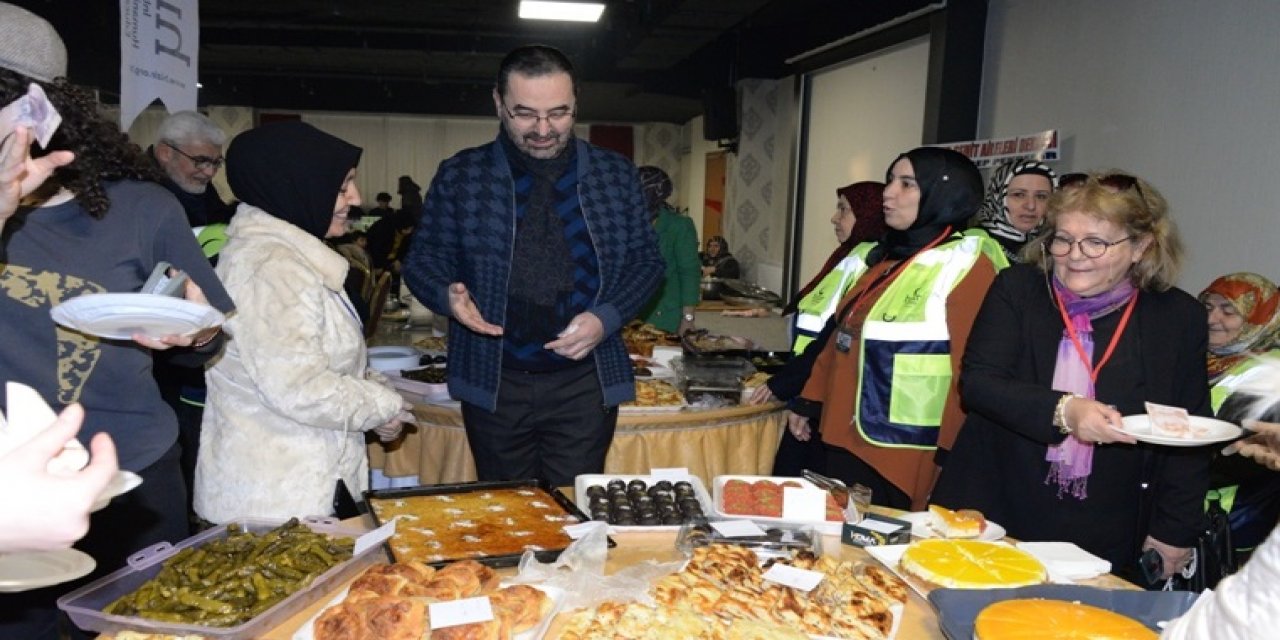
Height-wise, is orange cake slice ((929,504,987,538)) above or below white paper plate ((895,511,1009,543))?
above

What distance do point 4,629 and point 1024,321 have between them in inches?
86.8

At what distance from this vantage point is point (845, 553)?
1.74m

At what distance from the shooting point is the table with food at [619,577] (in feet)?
4.21

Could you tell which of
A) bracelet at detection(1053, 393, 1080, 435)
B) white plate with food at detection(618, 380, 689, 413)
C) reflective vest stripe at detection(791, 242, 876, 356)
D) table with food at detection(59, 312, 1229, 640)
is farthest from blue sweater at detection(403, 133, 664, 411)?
bracelet at detection(1053, 393, 1080, 435)

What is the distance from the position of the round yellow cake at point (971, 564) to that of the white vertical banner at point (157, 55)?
10.0 feet

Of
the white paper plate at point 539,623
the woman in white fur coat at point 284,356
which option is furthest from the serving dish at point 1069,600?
the woman in white fur coat at point 284,356

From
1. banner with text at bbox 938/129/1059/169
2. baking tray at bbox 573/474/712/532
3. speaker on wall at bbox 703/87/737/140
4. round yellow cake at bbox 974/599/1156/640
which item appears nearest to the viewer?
round yellow cake at bbox 974/599/1156/640

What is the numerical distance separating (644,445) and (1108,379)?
1660 millimetres

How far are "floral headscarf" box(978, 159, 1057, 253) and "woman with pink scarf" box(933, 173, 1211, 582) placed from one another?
1567 millimetres

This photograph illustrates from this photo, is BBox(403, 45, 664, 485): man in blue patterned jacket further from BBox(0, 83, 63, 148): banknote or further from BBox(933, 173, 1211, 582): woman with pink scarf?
BBox(0, 83, 63, 148): banknote

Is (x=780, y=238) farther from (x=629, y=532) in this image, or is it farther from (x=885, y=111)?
(x=629, y=532)

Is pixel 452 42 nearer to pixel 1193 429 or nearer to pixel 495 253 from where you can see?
pixel 495 253

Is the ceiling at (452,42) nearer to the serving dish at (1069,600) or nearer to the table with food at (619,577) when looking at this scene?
the table with food at (619,577)

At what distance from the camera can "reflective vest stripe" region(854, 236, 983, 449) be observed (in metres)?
2.51
